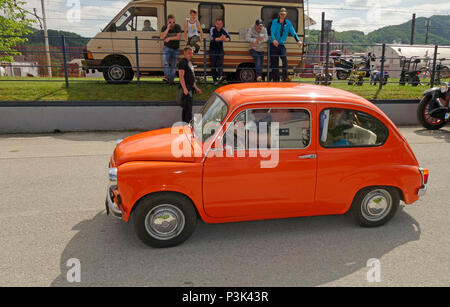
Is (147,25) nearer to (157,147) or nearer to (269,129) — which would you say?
(157,147)

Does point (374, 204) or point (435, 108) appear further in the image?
point (435, 108)

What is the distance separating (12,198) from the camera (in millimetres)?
5117

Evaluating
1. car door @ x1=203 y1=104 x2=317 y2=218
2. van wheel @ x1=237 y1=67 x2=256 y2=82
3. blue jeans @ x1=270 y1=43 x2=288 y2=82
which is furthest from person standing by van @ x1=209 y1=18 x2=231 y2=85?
car door @ x1=203 y1=104 x2=317 y2=218

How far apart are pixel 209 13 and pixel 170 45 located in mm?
2474

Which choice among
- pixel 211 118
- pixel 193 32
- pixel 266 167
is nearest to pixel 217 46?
pixel 193 32

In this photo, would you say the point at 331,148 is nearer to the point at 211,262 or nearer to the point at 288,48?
the point at 211,262

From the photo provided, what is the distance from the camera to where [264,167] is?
151 inches

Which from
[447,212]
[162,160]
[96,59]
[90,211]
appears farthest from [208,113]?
[96,59]

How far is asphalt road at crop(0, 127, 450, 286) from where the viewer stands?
11.0 feet

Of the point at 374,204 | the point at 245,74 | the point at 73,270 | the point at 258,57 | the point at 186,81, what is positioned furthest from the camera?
the point at 245,74

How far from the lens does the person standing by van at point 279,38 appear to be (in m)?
11.0

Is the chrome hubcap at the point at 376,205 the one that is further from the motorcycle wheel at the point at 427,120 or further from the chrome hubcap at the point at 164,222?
the motorcycle wheel at the point at 427,120

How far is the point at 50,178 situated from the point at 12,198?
886 mm

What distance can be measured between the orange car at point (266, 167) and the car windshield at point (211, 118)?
18 mm
